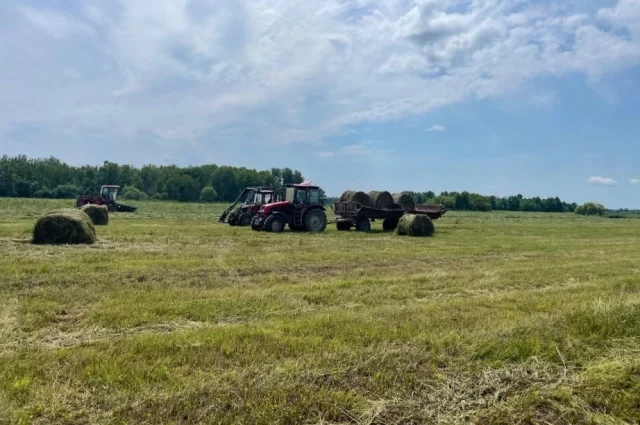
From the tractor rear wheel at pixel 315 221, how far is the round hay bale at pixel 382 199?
3097 mm

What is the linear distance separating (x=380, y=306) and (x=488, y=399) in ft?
8.86

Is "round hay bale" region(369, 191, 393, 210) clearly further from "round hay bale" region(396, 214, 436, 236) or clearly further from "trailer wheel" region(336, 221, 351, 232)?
"round hay bale" region(396, 214, 436, 236)

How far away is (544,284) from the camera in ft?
26.3

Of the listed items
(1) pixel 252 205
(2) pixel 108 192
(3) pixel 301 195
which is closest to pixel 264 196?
(1) pixel 252 205

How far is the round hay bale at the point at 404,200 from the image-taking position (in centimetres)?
2166

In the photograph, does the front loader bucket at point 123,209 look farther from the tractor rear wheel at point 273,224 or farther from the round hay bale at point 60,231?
the round hay bale at point 60,231

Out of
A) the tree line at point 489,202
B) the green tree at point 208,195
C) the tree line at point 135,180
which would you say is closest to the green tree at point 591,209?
the tree line at point 489,202

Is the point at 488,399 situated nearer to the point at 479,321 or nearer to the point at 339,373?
the point at 339,373

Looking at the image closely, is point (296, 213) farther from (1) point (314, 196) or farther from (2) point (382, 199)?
(2) point (382, 199)

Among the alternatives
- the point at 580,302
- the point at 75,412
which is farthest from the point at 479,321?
the point at 75,412

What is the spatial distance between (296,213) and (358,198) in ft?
10.7

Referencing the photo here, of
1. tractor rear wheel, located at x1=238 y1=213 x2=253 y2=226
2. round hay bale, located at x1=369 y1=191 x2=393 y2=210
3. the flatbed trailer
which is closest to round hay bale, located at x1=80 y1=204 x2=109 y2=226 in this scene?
tractor rear wheel, located at x1=238 y1=213 x2=253 y2=226

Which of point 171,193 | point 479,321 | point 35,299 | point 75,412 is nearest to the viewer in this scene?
point 75,412

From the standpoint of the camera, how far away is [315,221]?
60.3 ft
